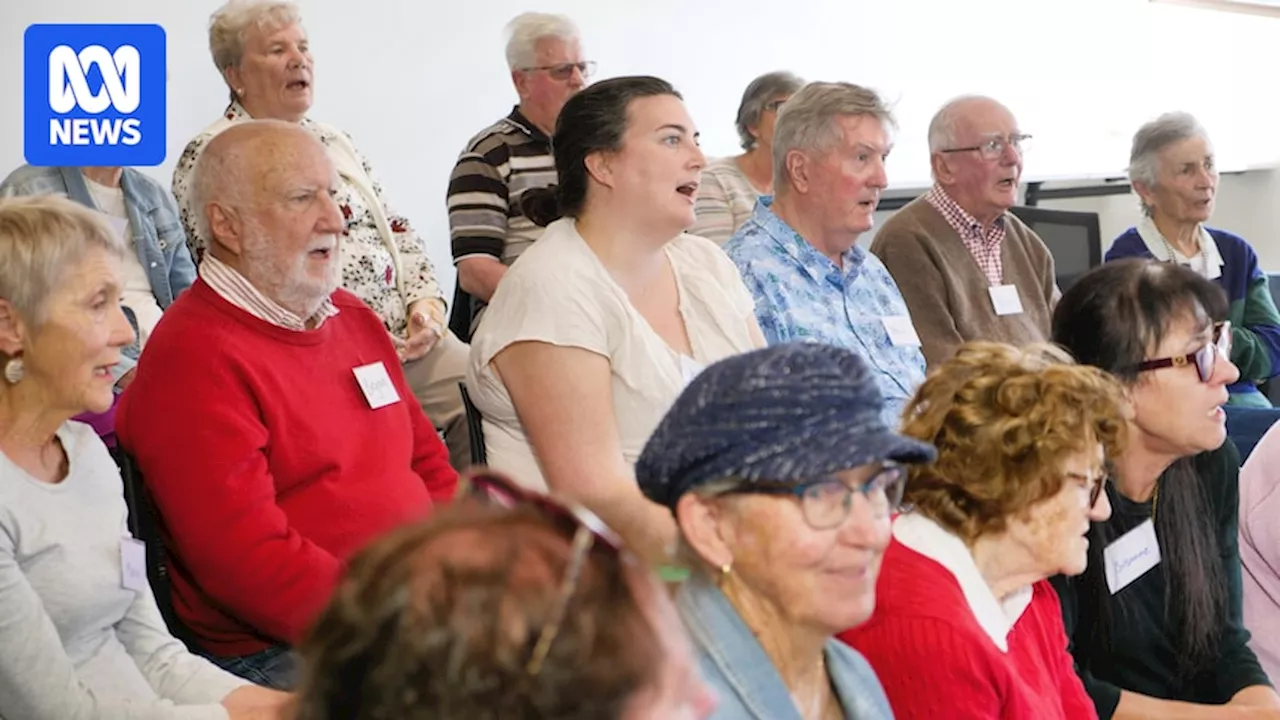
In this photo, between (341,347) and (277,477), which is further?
(341,347)

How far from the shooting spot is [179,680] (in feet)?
6.97

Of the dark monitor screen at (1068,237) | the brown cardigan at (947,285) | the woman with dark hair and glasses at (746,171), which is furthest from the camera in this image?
the dark monitor screen at (1068,237)

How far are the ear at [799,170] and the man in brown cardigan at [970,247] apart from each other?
559 millimetres

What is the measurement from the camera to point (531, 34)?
14.4ft

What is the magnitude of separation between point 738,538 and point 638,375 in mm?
1231

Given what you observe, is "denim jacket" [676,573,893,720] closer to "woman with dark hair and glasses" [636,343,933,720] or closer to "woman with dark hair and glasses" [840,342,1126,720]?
"woman with dark hair and glasses" [636,343,933,720]

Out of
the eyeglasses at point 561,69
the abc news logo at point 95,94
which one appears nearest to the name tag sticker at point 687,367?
the eyeglasses at point 561,69

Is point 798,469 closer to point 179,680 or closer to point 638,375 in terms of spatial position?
point 179,680

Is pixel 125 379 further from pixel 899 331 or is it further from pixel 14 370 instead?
pixel 899 331

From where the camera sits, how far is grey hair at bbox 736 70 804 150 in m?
4.91

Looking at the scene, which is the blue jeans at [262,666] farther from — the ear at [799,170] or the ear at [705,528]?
the ear at [799,170]

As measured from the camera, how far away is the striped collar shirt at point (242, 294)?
2.52 meters

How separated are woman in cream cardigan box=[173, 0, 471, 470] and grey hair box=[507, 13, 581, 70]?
73 cm

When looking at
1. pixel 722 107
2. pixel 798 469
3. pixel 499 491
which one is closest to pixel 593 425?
pixel 798 469
